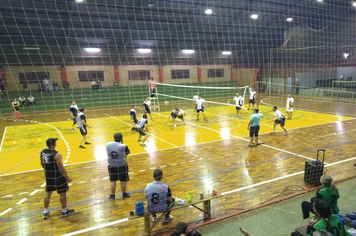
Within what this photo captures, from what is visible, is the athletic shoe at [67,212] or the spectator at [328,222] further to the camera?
the athletic shoe at [67,212]

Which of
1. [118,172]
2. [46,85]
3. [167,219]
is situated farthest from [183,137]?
[46,85]

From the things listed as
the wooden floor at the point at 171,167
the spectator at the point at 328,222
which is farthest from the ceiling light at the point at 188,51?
the spectator at the point at 328,222

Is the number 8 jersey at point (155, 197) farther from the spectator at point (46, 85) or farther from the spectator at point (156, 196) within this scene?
the spectator at point (46, 85)

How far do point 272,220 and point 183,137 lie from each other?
6.52 meters

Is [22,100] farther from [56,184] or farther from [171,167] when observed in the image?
[56,184]

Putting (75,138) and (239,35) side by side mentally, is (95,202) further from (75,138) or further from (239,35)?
(239,35)

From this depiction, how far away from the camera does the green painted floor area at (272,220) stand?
425 centimetres

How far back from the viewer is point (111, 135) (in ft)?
37.8

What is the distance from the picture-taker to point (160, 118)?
A: 15.8m

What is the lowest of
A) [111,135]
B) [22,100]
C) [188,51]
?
[111,135]

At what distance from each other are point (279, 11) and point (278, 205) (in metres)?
22.0

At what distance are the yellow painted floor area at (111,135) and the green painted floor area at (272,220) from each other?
4923 mm

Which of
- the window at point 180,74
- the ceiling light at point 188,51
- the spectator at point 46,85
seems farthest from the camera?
the window at point 180,74

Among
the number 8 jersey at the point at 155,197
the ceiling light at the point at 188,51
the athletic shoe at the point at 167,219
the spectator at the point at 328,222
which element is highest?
the ceiling light at the point at 188,51
